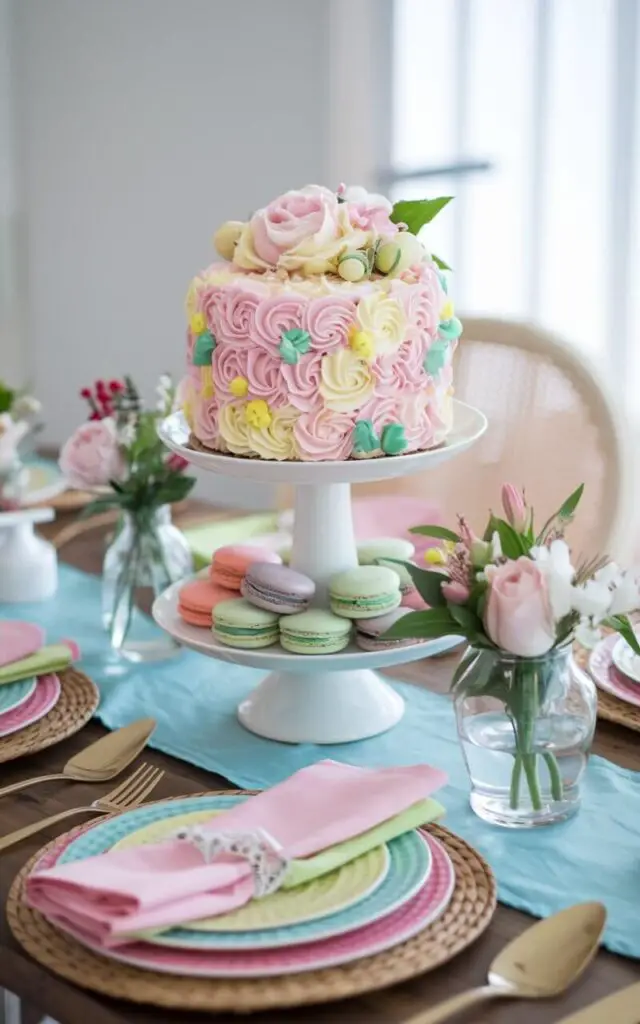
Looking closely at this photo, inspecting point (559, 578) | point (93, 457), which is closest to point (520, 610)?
point (559, 578)

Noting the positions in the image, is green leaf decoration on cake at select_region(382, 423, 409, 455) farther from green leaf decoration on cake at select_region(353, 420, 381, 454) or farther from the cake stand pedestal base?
the cake stand pedestal base

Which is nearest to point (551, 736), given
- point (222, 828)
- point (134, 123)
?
point (222, 828)

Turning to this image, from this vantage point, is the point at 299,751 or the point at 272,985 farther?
the point at 299,751

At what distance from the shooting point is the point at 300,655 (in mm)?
1091

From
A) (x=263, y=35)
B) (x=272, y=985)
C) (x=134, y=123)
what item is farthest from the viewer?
(x=134, y=123)

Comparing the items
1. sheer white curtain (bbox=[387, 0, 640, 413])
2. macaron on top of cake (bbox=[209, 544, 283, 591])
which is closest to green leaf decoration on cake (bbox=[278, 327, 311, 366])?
macaron on top of cake (bbox=[209, 544, 283, 591])

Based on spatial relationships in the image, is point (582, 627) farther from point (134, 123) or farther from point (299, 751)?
point (134, 123)

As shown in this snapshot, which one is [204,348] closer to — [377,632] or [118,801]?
[377,632]

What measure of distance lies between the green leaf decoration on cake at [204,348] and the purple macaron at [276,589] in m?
0.18

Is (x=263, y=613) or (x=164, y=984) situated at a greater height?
(x=263, y=613)

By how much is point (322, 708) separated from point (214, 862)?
358 mm

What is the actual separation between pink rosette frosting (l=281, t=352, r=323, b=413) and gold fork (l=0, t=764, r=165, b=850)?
33 cm

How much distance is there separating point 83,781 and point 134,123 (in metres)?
2.84

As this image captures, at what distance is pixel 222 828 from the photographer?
0.86 m
